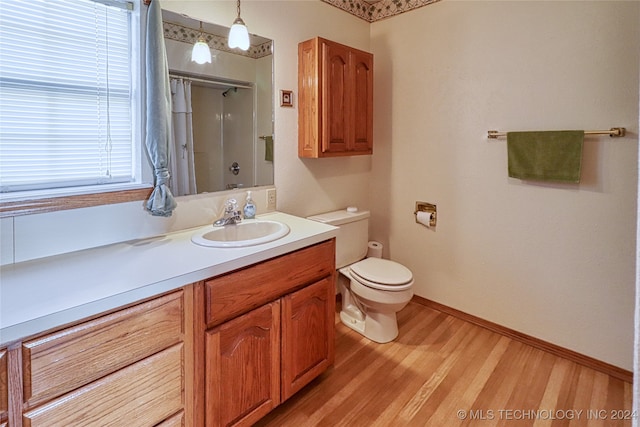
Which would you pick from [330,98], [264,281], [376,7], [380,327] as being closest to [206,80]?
[330,98]

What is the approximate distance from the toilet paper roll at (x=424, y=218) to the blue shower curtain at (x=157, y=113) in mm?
1749

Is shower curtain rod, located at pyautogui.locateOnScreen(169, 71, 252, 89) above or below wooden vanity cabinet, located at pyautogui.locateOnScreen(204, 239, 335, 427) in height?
above

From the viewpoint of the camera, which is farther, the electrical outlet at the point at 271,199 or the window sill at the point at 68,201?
the electrical outlet at the point at 271,199

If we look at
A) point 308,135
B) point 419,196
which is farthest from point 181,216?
point 419,196

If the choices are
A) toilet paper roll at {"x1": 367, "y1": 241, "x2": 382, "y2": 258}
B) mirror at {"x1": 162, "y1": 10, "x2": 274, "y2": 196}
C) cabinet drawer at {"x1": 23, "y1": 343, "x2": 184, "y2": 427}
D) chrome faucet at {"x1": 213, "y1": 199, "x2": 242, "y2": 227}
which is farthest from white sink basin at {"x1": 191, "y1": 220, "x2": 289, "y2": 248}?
toilet paper roll at {"x1": 367, "y1": 241, "x2": 382, "y2": 258}

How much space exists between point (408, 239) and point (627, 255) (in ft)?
4.28

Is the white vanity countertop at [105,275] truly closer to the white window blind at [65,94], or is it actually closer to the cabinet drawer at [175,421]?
the white window blind at [65,94]

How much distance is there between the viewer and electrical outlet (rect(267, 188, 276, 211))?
2.16 m

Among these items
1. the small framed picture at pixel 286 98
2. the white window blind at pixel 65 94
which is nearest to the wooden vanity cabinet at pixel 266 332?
the white window blind at pixel 65 94

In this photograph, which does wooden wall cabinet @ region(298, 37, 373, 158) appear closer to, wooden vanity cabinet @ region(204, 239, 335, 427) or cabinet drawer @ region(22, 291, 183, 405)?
wooden vanity cabinet @ region(204, 239, 335, 427)

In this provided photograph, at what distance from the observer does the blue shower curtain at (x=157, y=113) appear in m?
1.54

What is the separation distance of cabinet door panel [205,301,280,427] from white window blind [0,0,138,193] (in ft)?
2.84

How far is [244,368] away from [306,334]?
36 cm

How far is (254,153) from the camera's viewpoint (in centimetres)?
208
